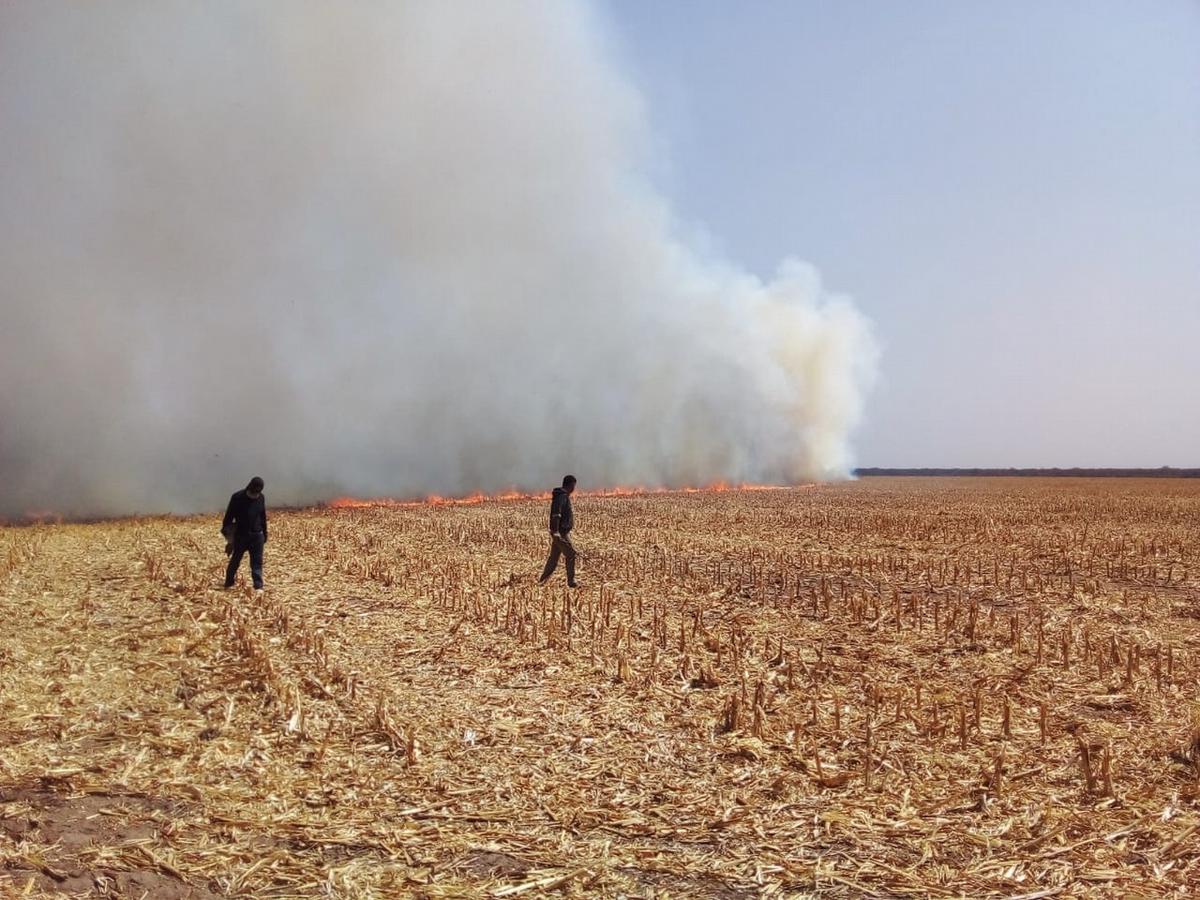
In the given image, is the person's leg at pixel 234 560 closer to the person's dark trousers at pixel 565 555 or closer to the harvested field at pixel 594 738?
the harvested field at pixel 594 738

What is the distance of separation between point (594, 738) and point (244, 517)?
943cm

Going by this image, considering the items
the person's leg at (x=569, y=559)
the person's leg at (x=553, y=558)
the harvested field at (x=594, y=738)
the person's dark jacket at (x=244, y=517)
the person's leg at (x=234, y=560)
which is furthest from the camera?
the person's leg at (x=553, y=558)

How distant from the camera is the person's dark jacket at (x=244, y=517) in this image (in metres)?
14.2

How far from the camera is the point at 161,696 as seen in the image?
8391 millimetres

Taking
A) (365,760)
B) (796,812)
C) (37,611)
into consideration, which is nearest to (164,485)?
(37,611)

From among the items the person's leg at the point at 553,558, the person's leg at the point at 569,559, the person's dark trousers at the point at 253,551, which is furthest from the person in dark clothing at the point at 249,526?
the person's leg at the point at 569,559

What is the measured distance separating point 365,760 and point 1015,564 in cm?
1690

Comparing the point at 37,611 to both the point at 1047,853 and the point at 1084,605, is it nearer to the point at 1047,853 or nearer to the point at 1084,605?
the point at 1047,853

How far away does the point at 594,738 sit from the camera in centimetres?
740

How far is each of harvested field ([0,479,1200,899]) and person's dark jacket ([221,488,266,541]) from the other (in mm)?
1127

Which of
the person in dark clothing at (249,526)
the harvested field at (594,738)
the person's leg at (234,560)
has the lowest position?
the harvested field at (594,738)

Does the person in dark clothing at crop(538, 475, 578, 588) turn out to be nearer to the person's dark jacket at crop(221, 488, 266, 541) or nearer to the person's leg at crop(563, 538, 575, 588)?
the person's leg at crop(563, 538, 575, 588)

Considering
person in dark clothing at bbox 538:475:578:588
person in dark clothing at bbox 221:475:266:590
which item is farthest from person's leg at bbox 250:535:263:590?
person in dark clothing at bbox 538:475:578:588

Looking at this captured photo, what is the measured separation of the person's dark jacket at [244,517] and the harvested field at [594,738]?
1127mm
